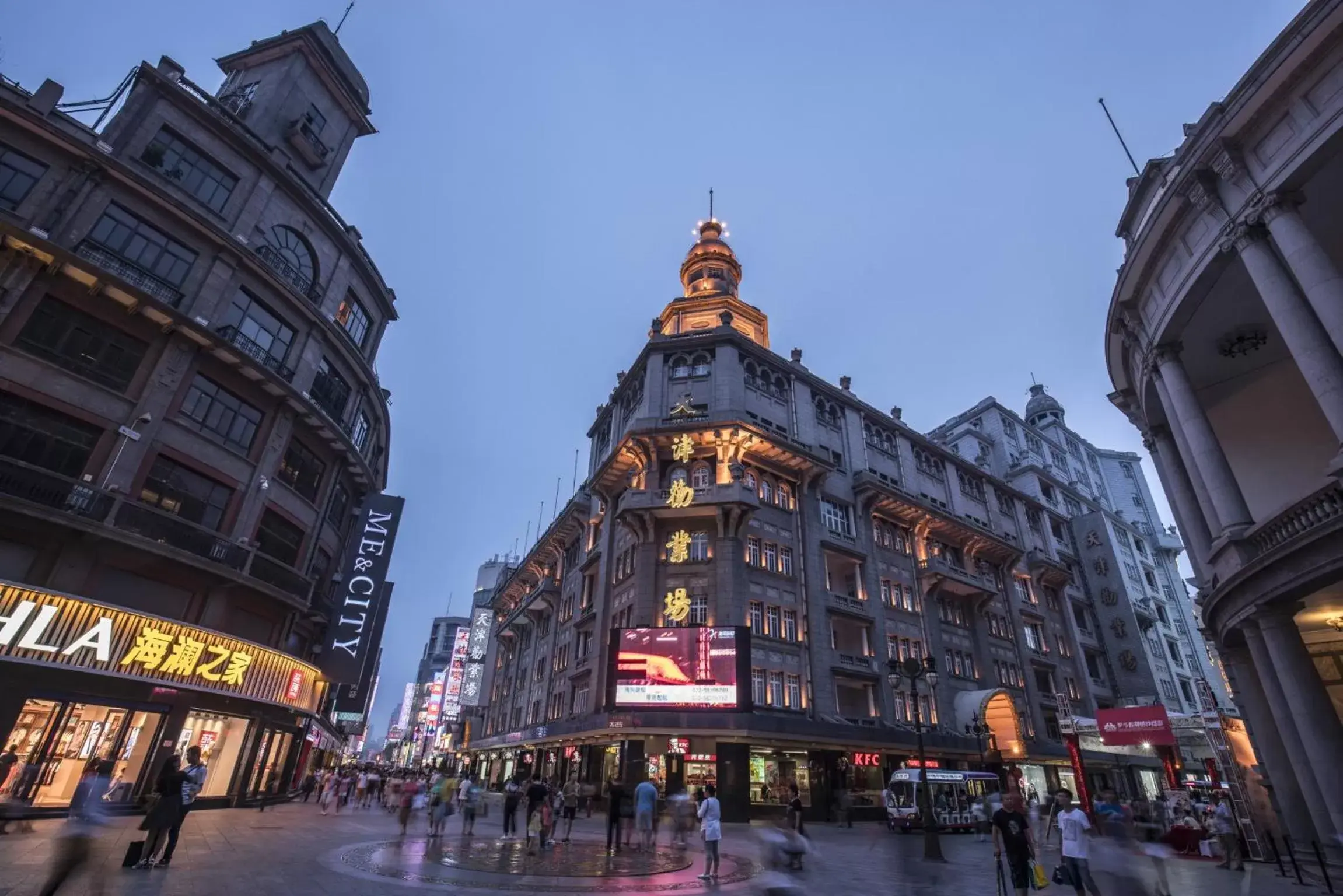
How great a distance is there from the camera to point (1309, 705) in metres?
12.9

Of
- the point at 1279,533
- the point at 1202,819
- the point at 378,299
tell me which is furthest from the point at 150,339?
the point at 1202,819

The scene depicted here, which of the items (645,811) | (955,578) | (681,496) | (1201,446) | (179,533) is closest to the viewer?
(1201,446)

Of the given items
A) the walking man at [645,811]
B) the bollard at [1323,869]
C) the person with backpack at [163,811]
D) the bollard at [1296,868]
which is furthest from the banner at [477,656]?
the bollard at [1323,869]

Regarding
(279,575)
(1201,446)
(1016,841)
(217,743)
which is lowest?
(1016,841)

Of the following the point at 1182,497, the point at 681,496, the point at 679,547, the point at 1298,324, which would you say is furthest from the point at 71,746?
the point at 1182,497

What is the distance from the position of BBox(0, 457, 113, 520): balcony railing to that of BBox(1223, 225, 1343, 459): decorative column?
30641mm

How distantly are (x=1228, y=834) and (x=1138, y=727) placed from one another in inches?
388

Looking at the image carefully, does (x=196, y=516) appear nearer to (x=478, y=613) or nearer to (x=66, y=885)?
(x=66, y=885)

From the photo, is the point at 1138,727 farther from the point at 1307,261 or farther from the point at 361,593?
the point at 361,593

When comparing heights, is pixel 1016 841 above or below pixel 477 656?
below

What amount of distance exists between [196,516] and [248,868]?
15.3m

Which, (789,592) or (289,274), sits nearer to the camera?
(289,274)

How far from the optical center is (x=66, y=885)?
9016mm

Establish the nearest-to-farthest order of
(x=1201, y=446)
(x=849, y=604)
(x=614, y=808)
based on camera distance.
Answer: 1. (x=1201, y=446)
2. (x=614, y=808)
3. (x=849, y=604)
